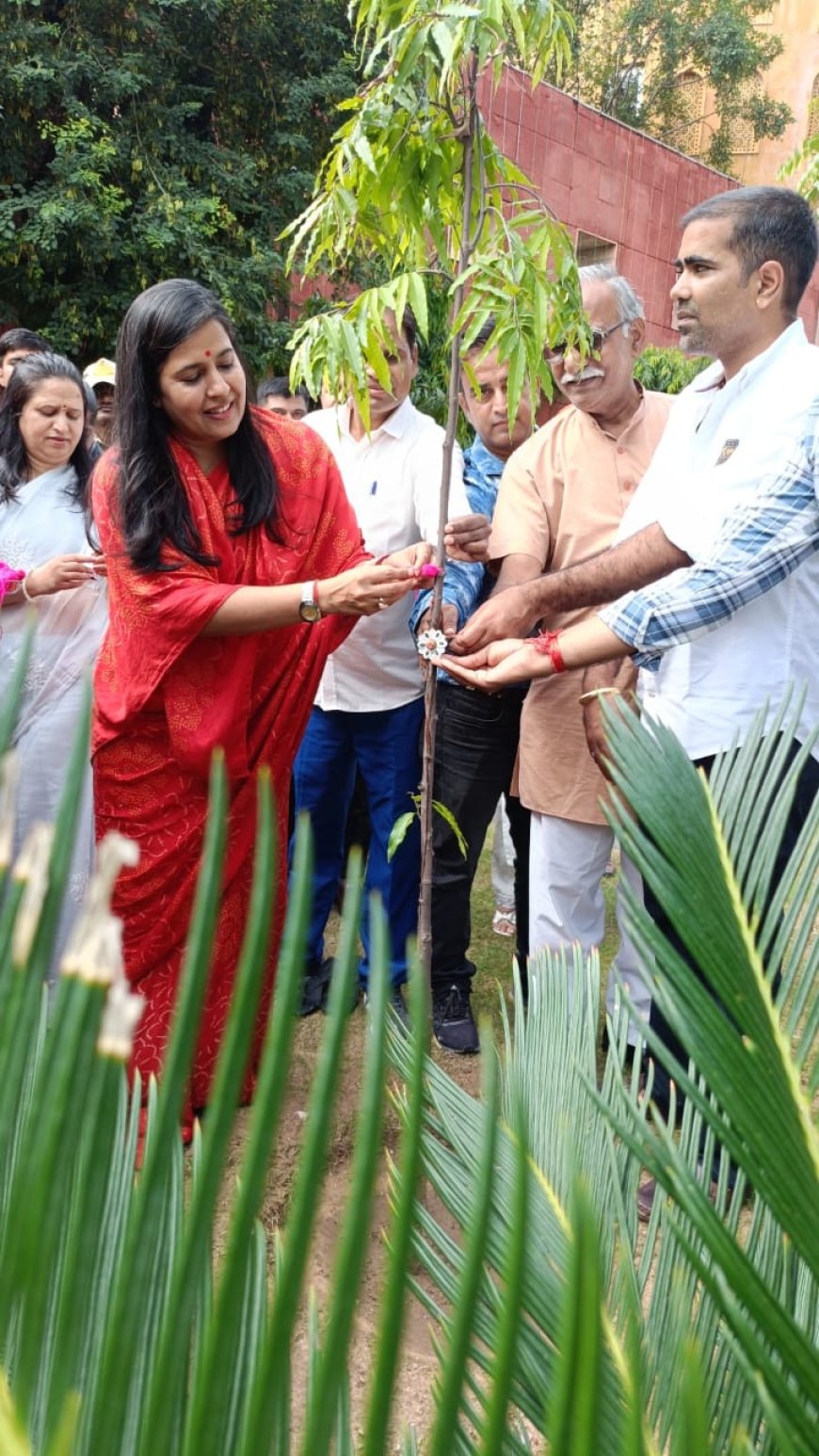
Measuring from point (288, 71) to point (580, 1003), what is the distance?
41.6ft

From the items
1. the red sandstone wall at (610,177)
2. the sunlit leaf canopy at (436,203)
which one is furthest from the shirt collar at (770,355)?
the red sandstone wall at (610,177)

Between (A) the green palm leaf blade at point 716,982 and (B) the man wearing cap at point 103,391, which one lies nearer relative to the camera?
(A) the green palm leaf blade at point 716,982

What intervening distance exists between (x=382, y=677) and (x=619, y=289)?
113cm

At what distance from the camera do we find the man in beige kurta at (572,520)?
2.73 meters

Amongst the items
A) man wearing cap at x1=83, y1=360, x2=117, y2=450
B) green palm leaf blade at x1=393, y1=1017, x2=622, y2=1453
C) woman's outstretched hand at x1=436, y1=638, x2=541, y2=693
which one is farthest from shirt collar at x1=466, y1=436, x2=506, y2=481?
green palm leaf blade at x1=393, y1=1017, x2=622, y2=1453

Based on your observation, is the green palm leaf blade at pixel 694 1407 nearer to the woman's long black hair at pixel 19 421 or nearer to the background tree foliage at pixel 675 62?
the woman's long black hair at pixel 19 421

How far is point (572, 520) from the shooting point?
109 inches

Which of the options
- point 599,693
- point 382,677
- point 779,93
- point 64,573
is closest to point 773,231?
point 599,693

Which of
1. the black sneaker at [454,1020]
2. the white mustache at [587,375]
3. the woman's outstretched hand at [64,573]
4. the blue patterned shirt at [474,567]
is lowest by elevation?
the black sneaker at [454,1020]

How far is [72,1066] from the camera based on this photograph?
0.23 meters

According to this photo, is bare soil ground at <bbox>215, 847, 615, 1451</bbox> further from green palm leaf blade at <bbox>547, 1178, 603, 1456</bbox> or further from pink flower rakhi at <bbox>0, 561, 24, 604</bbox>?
pink flower rakhi at <bbox>0, 561, 24, 604</bbox>

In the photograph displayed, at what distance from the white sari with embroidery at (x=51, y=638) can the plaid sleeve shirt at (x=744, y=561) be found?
1533 millimetres

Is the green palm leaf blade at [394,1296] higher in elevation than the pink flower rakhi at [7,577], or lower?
lower

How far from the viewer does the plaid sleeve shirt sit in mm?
1940
